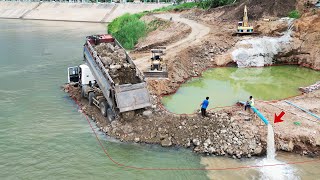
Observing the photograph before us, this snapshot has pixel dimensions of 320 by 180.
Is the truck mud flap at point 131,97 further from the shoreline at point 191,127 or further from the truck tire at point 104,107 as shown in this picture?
the truck tire at point 104,107

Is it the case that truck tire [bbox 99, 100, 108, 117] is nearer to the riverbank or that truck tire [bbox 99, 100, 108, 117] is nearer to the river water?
the riverbank

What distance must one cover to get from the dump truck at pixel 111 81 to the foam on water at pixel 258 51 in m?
12.0

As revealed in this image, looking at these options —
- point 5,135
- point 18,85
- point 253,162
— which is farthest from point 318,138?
point 18,85

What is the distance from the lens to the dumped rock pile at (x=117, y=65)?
62.1 ft

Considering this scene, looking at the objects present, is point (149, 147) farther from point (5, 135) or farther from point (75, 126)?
point (5, 135)

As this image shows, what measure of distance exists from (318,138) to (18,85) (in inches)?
832

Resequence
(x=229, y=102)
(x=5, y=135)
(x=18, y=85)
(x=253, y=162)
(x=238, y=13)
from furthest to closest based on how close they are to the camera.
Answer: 1. (x=238, y=13)
2. (x=18, y=85)
3. (x=229, y=102)
4. (x=5, y=135)
5. (x=253, y=162)

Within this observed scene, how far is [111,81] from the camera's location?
57.7 ft

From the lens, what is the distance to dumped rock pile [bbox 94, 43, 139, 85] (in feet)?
62.1

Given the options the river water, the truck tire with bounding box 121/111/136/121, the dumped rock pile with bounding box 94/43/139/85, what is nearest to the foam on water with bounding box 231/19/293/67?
the dumped rock pile with bounding box 94/43/139/85

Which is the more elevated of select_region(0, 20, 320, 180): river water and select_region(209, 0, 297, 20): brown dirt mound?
select_region(209, 0, 297, 20): brown dirt mound

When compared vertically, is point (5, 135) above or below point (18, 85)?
below

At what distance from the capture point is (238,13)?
40656mm

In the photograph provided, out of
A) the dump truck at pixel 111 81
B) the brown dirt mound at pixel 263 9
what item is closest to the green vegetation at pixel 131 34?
the brown dirt mound at pixel 263 9
